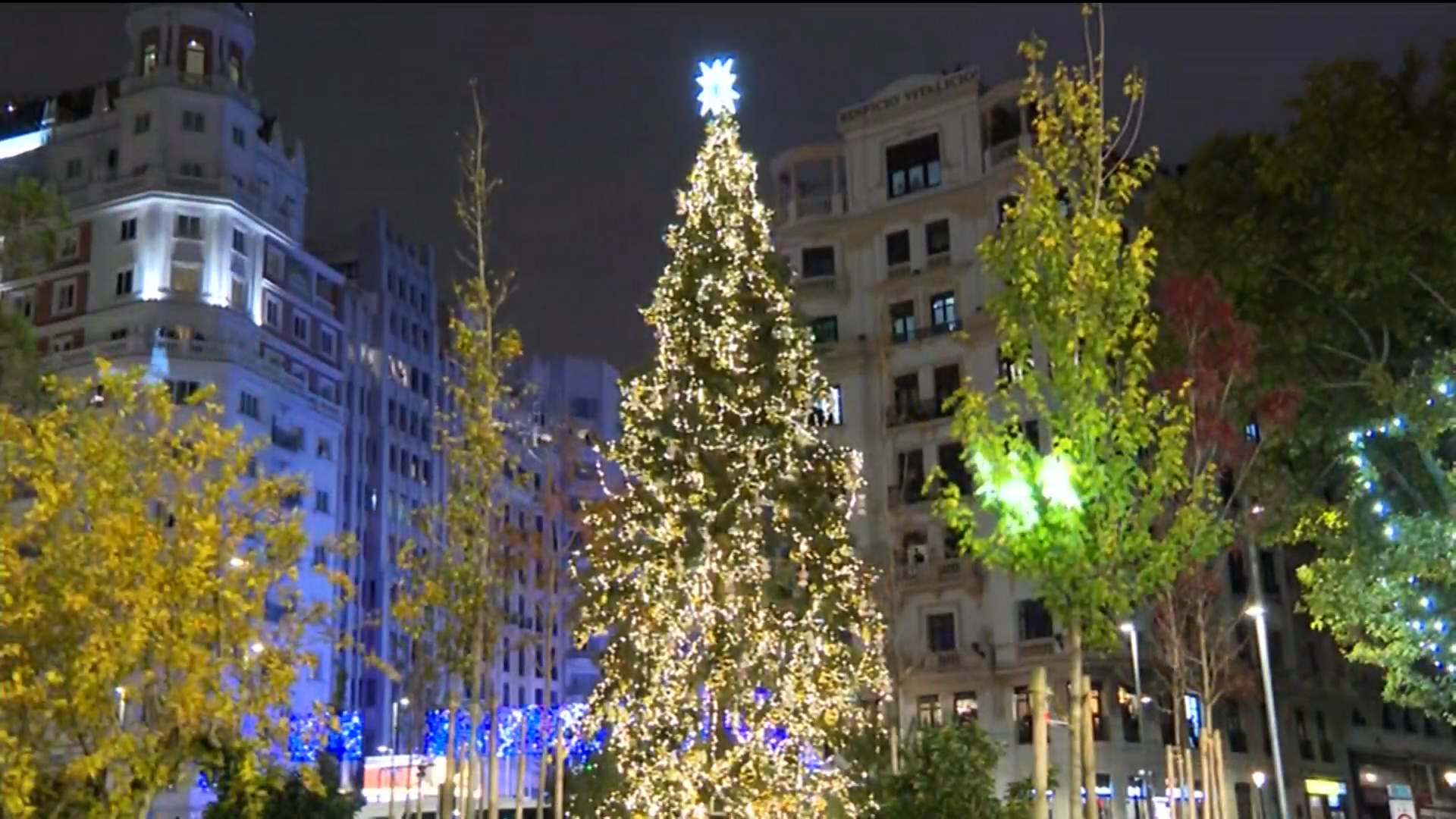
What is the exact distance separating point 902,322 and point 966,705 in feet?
40.2

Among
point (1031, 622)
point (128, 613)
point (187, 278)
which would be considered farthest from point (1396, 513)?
point (187, 278)

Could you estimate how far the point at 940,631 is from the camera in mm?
41625

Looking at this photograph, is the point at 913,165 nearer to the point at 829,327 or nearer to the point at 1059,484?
the point at 829,327

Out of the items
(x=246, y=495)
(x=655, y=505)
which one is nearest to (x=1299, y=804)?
(x=655, y=505)

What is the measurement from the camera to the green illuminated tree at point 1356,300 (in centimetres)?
2016

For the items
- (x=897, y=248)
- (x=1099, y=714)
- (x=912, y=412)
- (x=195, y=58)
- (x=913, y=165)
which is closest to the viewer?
(x=1099, y=714)

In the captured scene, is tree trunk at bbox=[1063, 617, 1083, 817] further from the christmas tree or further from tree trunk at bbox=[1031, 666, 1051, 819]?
the christmas tree

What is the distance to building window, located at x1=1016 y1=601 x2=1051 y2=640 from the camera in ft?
130

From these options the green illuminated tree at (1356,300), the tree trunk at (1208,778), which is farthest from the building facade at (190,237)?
the green illuminated tree at (1356,300)

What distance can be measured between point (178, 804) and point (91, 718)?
33731 millimetres

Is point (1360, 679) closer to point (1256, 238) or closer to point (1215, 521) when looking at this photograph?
point (1256, 238)

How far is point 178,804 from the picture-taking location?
4494cm

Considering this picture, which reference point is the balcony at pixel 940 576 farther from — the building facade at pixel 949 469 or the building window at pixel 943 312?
the building window at pixel 943 312

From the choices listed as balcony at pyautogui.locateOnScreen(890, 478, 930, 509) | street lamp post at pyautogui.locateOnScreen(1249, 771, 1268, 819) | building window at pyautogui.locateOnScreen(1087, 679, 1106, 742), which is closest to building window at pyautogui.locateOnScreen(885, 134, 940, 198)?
balcony at pyautogui.locateOnScreen(890, 478, 930, 509)
